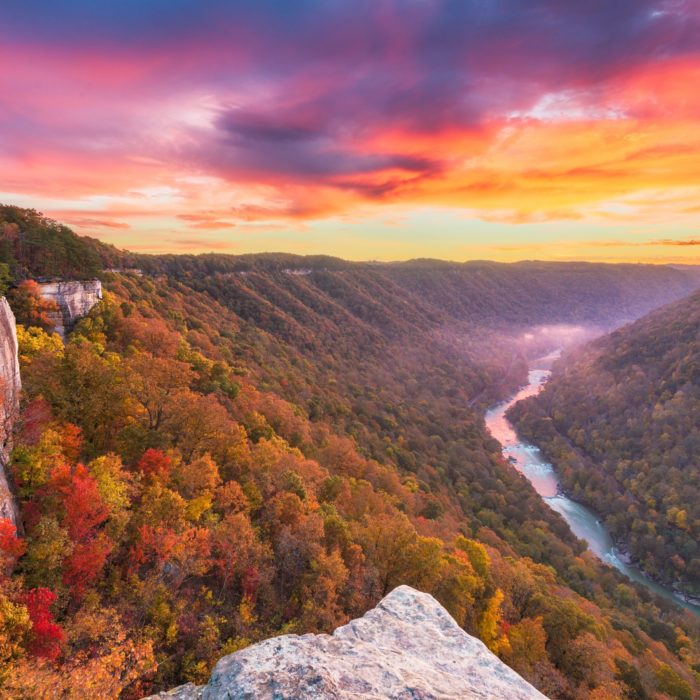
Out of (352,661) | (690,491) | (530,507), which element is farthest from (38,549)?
(690,491)

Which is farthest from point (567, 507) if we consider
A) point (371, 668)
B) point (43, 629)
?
point (43, 629)

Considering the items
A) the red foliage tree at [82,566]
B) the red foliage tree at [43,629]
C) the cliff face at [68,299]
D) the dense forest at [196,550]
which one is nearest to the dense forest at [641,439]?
the dense forest at [196,550]

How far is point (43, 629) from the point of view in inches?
674

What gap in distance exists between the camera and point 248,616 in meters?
24.3

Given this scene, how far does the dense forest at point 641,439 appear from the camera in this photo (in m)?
109

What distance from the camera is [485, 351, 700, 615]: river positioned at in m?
107

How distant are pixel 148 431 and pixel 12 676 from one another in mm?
26217

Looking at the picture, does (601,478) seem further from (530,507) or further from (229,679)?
(229,679)

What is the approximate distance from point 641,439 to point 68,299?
174m

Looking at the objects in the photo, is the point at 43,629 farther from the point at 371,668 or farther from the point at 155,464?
the point at 155,464

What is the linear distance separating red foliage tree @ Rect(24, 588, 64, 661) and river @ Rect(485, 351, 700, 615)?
419 ft

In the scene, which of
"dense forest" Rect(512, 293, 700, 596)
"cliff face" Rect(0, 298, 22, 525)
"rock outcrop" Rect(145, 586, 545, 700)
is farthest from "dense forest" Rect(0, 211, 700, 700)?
"dense forest" Rect(512, 293, 700, 596)

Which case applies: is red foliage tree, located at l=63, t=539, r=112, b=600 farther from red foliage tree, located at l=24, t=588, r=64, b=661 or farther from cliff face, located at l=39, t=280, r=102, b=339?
cliff face, located at l=39, t=280, r=102, b=339

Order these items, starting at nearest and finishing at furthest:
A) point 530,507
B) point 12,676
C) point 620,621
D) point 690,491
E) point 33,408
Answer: point 12,676, point 33,408, point 620,621, point 530,507, point 690,491
